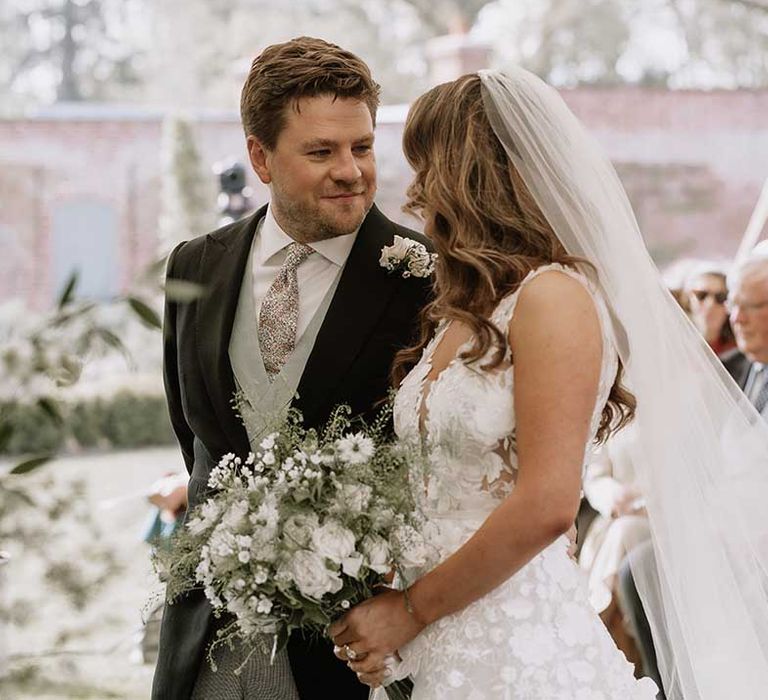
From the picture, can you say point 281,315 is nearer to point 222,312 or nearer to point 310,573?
point 222,312

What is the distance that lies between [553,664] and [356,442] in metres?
0.56

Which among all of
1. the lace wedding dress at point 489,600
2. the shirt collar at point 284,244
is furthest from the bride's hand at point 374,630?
the shirt collar at point 284,244

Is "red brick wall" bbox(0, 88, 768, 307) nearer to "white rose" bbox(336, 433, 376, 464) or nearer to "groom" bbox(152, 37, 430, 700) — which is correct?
"groom" bbox(152, 37, 430, 700)

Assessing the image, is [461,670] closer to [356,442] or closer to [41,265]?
[356,442]

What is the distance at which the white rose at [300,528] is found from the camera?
7.09 feet

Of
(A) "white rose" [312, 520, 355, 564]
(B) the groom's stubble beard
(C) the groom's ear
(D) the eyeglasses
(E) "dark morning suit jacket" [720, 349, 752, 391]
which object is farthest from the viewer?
(E) "dark morning suit jacket" [720, 349, 752, 391]

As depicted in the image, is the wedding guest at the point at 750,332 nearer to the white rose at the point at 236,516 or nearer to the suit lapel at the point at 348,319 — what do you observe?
the suit lapel at the point at 348,319

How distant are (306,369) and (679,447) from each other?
775 millimetres

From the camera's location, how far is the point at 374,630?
91.1 inches

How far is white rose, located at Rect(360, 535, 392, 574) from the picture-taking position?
2.19m

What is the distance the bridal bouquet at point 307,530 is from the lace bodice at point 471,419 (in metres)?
0.12

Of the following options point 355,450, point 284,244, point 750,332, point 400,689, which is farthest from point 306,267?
point 750,332

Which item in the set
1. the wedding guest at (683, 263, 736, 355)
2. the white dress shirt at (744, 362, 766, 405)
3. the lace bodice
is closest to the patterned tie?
the lace bodice

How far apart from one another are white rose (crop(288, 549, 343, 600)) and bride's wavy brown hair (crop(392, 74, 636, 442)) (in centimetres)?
44
